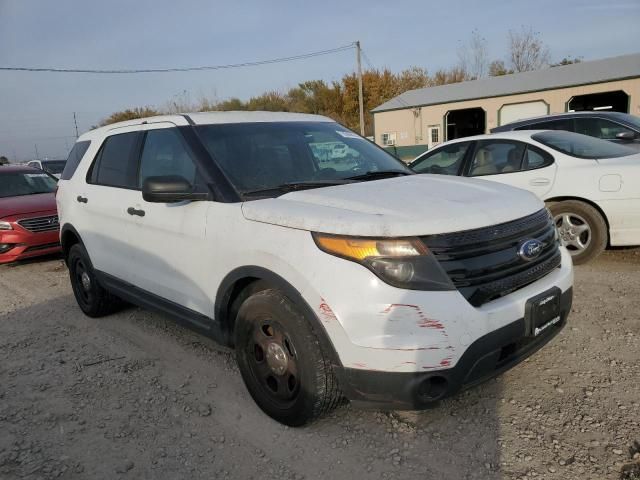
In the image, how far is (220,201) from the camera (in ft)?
9.87

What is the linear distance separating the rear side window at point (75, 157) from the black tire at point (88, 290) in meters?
0.73

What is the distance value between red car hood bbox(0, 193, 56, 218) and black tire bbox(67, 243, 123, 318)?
2.88 metres

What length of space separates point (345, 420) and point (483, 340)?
1023mm

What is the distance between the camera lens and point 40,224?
24.5ft

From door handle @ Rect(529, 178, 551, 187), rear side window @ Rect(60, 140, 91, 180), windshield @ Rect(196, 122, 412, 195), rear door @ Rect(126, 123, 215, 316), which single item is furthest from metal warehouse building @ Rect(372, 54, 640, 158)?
rear door @ Rect(126, 123, 215, 316)

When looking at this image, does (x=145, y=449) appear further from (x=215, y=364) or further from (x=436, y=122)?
(x=436, y=122)

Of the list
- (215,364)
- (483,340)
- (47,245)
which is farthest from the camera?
(47,245)

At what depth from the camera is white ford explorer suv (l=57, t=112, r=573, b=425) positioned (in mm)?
2312

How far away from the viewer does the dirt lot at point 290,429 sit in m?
2.52

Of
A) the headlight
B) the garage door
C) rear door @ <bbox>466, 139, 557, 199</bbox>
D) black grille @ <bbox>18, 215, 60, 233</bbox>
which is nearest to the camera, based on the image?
the headlight

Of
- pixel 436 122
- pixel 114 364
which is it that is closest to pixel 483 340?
pixel 114 364

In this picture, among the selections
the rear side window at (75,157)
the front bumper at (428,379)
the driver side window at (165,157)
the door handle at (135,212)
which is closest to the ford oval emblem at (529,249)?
the front bumper at (428,379)

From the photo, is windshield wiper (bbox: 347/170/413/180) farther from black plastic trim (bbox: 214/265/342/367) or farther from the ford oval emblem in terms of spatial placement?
the ford oval emblem

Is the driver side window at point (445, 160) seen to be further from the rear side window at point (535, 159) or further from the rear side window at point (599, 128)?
the rear side window at point (599, 128)
